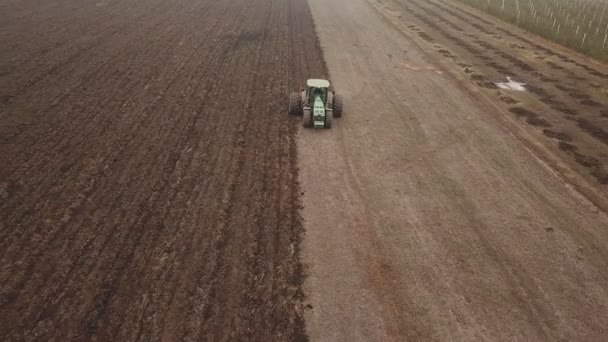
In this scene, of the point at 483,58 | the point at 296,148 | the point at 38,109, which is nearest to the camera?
the point at 296,148

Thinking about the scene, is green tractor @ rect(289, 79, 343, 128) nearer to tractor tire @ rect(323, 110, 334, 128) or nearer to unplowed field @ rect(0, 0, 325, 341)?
tractor tire @ rect(323, 110, 334, 128)

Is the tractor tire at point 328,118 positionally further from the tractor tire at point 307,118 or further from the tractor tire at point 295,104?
the tractor tire at point 295,104

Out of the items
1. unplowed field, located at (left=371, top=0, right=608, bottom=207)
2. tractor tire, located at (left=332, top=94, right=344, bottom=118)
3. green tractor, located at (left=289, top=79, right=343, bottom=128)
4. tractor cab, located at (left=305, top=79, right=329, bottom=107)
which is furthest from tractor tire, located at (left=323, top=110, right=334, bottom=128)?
unplowed field, located at (left=371, top=0, right=608, bottom=207)

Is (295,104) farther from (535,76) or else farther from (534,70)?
(534,70)

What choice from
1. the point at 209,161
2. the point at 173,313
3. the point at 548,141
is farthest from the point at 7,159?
the point at 548,141

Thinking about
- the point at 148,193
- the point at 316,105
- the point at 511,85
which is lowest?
the point at 148,193

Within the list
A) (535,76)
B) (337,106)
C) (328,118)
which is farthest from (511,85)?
(328,118)

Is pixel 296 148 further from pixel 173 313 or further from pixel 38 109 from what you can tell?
pixel 38 109
